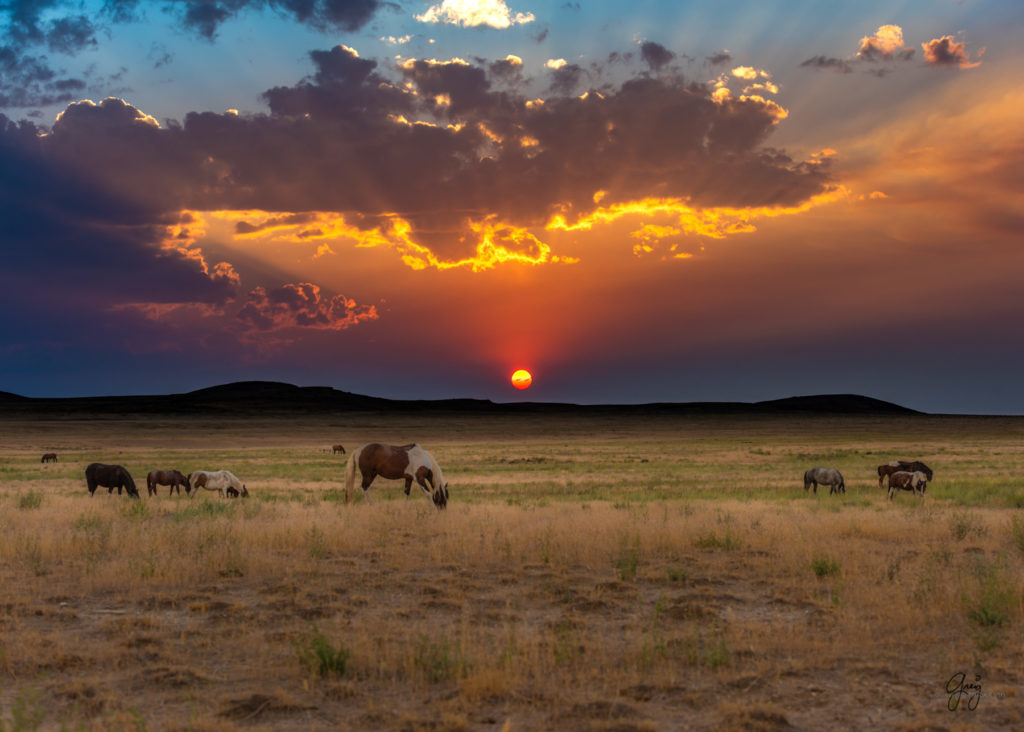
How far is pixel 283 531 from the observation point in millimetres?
14031

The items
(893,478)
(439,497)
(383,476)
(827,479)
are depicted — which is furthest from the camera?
(827,479)

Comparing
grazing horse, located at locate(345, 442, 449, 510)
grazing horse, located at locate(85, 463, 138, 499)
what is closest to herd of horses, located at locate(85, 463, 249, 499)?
grazing horse, located at locate(85, 463, 138, 499)

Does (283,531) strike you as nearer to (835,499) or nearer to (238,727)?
(238,727)

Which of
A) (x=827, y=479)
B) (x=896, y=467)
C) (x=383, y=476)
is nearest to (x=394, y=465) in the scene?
(x=383, y=476)

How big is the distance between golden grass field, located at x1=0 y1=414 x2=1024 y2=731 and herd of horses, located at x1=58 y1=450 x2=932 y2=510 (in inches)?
82.0

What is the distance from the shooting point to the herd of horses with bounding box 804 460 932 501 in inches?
1025

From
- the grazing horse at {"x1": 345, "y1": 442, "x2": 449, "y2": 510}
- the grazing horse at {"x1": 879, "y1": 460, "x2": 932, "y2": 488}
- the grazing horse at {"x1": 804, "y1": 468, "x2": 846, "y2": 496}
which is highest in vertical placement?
the grazing horse at {"x1": 345, "y1": 442, "x2": 449, "y2": 510}

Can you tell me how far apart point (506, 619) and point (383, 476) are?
1412cm

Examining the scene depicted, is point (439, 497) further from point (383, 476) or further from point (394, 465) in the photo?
point (383, 476)

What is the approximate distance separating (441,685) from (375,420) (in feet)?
496

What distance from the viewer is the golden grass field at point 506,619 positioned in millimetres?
5988

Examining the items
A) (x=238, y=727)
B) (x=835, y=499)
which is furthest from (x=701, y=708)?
(x=835, y=499)

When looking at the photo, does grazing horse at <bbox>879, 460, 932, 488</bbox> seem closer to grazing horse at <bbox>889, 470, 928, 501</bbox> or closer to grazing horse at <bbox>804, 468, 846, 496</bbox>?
grazing horse at <bbox>804, 468, 846, 496</bbox>

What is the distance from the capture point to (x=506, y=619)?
8.81 metres
